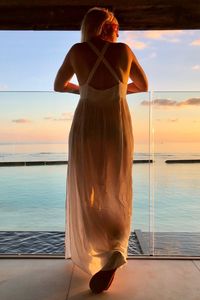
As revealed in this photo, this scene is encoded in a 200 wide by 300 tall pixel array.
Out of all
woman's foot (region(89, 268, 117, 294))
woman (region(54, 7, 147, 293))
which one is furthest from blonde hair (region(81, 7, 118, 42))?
woman's foot (region(89, 268, 117, 294))

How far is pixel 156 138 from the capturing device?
2.40 metres

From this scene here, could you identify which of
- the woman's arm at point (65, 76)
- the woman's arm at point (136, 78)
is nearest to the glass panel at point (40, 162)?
the woman's arm at point (136, 78)

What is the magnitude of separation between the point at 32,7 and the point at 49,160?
113 centimetres

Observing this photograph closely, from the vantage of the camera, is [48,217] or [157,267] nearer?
[157,267]

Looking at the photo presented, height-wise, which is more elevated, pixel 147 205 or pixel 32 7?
pixel 32 7

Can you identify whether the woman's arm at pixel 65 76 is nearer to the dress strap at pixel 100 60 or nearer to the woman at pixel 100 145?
the woman at pixel 100 145

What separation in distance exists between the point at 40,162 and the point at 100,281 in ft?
3.87

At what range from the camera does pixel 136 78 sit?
1871mm

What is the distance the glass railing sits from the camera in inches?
93.2

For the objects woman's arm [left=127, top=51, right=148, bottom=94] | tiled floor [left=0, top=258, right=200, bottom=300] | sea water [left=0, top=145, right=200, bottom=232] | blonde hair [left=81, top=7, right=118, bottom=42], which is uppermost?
blonde hair [left=81, top=7, right=118, bottom=42]

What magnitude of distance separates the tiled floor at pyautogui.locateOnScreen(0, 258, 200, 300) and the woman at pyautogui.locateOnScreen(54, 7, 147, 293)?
15 centimetres

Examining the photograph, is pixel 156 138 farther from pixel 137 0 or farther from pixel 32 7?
pixel 32 7

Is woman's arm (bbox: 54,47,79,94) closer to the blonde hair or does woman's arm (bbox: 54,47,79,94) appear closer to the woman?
the woman

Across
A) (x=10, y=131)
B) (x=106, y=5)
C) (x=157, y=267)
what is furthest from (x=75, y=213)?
(x=106, y=5)
